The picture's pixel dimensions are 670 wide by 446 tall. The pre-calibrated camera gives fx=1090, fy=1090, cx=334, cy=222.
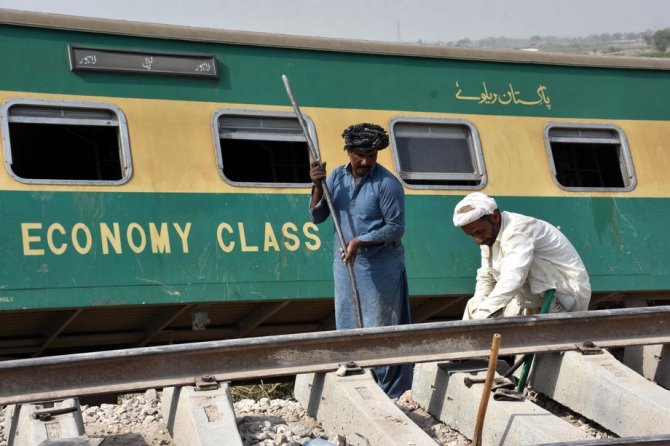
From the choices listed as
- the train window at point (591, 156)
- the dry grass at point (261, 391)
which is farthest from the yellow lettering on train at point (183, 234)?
the train window at point (591, 156)

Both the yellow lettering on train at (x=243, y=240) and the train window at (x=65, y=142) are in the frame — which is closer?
the train window at (x=65, y=142)

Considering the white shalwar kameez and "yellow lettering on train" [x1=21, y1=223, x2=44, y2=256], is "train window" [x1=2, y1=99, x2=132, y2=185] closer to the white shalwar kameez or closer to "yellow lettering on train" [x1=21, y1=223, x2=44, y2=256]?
"yellow lettering on train" [x1=21, y1=223, x2=44, y2=256]

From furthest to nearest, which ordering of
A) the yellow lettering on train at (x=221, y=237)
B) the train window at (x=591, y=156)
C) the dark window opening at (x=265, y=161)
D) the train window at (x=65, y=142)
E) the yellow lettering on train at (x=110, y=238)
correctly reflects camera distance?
Result: 1. the train window at (x=591, y=156)
2. the dark window opening at (x=265, y=161)
3. the yellow lettering on train at (x=221, y=237)
4. the yellow lettering on train at (x=110, y=238)
5. the train window at (x=65, y=142)

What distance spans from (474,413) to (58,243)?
3764 millimetres

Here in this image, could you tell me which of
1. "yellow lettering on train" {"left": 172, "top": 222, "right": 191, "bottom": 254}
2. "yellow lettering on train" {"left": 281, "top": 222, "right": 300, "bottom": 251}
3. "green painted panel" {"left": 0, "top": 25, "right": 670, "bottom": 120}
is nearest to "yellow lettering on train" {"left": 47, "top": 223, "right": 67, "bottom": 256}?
"yellow lettering on train" {"left": 172, "top": 222, "right": 191, "bottom": 254}

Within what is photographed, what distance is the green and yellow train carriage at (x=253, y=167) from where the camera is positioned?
7656 millimetres

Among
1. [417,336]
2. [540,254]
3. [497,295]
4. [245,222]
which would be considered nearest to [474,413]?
[417,336]

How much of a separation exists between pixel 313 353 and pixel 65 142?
360cm

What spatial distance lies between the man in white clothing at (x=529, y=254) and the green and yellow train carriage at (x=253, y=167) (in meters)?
2.52

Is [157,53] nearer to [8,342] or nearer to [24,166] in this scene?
[24,166]

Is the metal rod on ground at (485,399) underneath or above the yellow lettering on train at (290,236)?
underneath

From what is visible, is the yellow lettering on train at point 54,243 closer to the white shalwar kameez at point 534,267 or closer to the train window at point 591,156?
the white shalwar kameez at point 534,267

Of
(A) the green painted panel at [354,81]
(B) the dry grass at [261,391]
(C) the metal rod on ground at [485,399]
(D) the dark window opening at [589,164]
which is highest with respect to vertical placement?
(A) the green painted panel at [354,81]

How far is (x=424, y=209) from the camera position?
8.83 meters
